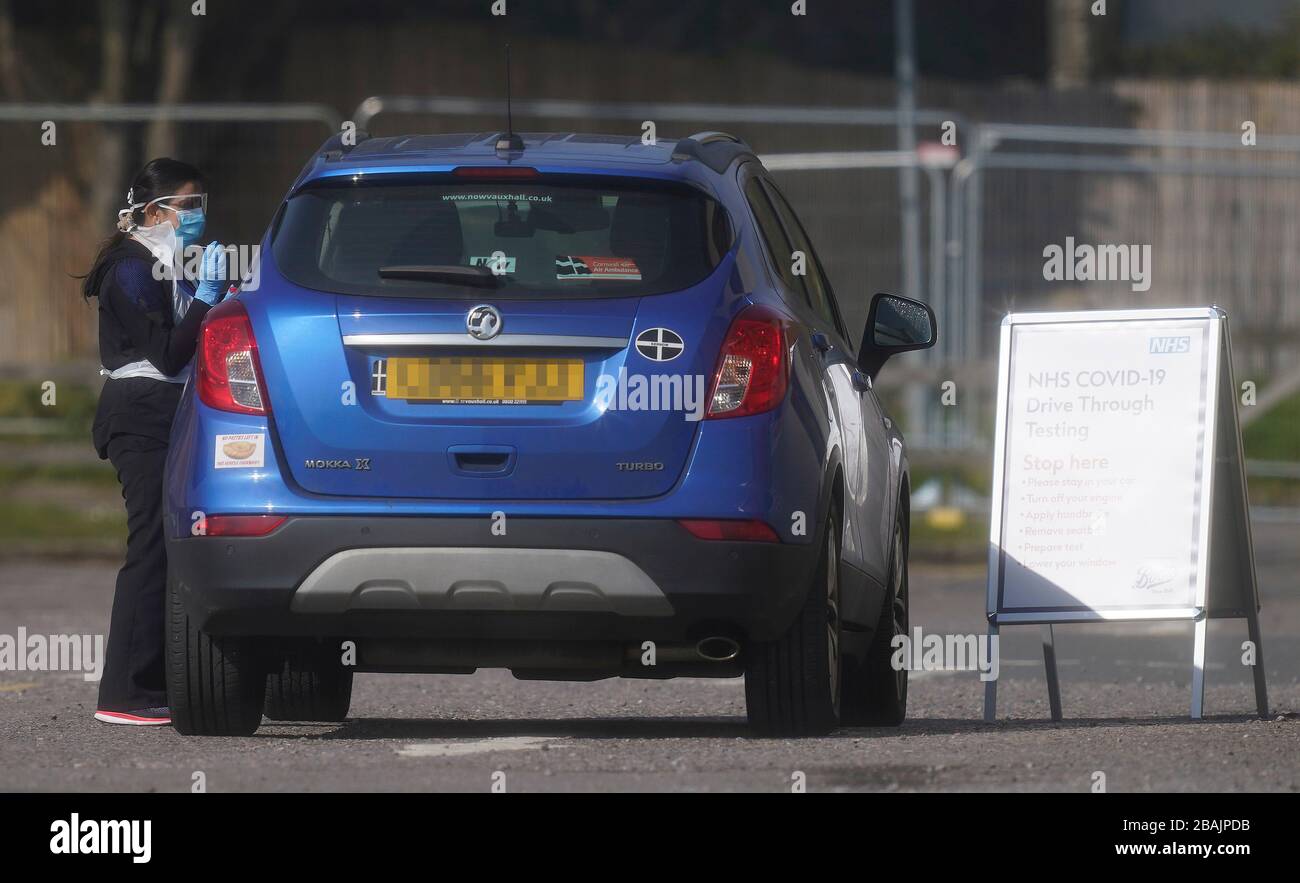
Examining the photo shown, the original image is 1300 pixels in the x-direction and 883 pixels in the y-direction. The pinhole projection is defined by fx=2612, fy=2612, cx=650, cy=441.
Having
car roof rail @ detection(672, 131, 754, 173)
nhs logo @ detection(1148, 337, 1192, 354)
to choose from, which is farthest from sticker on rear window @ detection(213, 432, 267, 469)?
nhs logo @ detection(1148, 337, 1192, 354)

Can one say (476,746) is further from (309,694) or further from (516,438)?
(516,438)

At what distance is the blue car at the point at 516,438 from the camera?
270 inches

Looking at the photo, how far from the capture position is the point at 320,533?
22.7 feet

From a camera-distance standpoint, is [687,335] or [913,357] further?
[913,357]

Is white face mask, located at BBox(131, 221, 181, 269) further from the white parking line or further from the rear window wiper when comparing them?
the white parking line

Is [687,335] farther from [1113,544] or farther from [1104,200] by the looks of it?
[1104,200]

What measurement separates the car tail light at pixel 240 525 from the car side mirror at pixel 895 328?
243cm

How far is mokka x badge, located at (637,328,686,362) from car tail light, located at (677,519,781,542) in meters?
0.44

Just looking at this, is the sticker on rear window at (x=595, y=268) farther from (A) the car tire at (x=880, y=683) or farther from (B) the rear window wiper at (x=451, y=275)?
(A) the car tire at (x=880, y=683)

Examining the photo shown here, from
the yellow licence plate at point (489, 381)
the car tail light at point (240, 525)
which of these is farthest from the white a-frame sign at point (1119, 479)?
the car tail light at point (240, 525)

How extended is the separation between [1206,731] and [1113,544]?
3.92 feet

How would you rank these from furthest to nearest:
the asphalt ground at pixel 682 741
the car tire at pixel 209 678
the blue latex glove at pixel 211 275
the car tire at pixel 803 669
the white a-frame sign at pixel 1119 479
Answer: the white a-frame sign at pixel 1119 479 < the blue latex glove at pixel 211 275 < the car tire at pixel 209 678 < the car tire at pixel 803 669 < the asphalt ground at pixel 682 741

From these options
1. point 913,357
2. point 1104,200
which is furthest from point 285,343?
point 1104,200

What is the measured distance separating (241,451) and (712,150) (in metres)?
1.73
